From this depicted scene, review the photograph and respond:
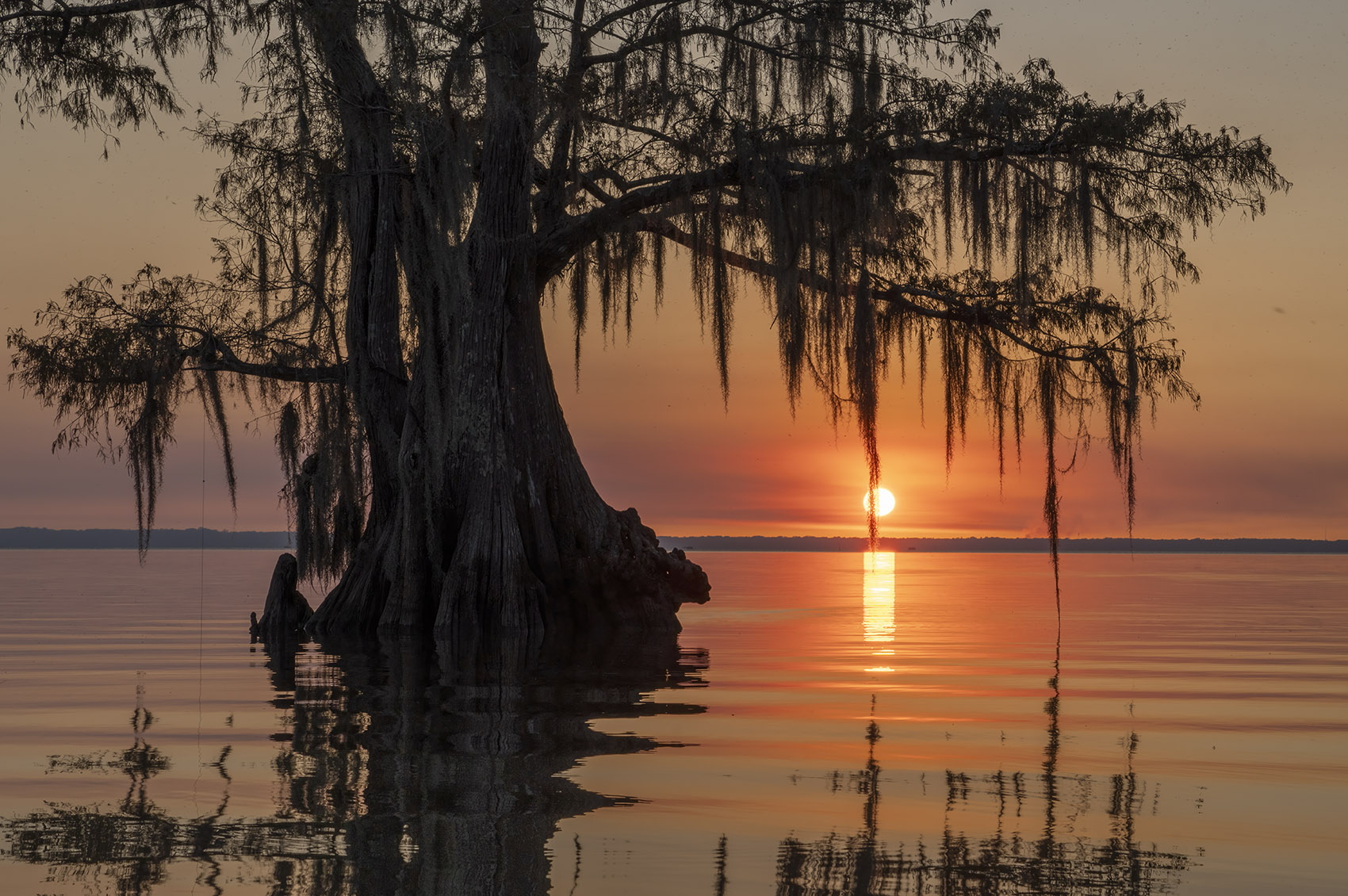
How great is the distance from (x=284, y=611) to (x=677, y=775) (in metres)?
10.9

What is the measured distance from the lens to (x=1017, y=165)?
13352 millimetres

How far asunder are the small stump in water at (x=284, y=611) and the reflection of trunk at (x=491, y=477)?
0.70m

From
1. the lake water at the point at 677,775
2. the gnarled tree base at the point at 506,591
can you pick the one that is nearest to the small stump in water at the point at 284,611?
the gnarled tree base at the point at 506,591

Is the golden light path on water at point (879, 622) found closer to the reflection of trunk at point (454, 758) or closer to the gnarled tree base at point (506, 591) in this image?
the gnarled tree base at point (506, 591)

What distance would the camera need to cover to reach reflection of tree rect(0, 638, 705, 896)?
14.2 ft

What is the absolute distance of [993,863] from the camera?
4484 mm

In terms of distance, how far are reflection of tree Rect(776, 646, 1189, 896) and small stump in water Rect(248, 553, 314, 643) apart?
38.7 ft

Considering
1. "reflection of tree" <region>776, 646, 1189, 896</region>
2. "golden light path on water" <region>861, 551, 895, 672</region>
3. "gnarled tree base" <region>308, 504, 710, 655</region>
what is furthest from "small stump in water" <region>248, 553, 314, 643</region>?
"reflection of tree" <region>776, 646, 1189, 896</region>

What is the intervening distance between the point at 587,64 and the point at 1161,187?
670 cm

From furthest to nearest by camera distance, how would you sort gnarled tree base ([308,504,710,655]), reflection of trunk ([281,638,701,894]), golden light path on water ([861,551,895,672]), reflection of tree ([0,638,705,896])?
gnarled tree base ([308,504,710,655]) < golden light path on water ([861,551,895,672]) < reflection of trunk ([281,638,701,894]) < reflection of tree ([0,638,705,896])

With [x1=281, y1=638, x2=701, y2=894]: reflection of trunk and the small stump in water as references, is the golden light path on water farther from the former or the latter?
the small stump in water

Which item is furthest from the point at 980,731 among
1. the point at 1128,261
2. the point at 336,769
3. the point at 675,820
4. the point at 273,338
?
the point at 273,338

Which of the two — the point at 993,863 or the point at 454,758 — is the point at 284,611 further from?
the point at 993,863

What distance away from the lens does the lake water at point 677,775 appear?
439 cm
